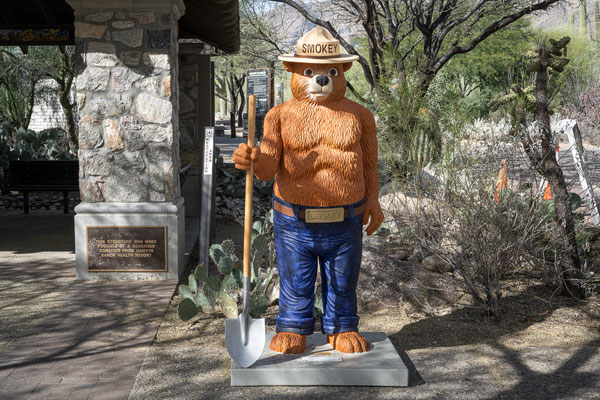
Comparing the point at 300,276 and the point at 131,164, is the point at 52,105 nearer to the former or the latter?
the point at 131,164

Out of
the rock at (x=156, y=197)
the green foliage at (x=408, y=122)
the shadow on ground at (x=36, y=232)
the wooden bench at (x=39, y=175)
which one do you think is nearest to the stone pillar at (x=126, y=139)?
the rock at (x=156, y=197)

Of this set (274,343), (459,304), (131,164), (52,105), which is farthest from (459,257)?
(52,105)

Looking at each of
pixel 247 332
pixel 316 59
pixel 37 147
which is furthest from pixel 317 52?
pixel 37 147

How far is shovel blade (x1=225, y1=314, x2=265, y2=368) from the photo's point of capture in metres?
3.49

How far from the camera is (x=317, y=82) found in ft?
11.7

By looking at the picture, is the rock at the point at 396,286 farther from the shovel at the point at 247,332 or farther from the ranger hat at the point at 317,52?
the ranger hat at the point at 317,52

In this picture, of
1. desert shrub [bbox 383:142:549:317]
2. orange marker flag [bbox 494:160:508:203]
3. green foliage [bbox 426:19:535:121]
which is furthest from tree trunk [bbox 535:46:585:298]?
green foliage [bbox 426:19:535:121]

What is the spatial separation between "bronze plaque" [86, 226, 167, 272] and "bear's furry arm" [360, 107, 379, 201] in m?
2.52

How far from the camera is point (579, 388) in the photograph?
3463 millimetres

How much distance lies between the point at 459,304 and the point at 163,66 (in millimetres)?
3375

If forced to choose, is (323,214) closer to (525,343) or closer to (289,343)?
(289,343)

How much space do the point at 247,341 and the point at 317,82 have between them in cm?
156

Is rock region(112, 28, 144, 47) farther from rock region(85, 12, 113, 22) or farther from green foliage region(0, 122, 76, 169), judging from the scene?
green foliage region(0, 122, 76, 169)

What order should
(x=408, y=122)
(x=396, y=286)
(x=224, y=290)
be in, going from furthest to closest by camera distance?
(x=408, y=122)
(x=396, y=286)
(x=224, y=290)
